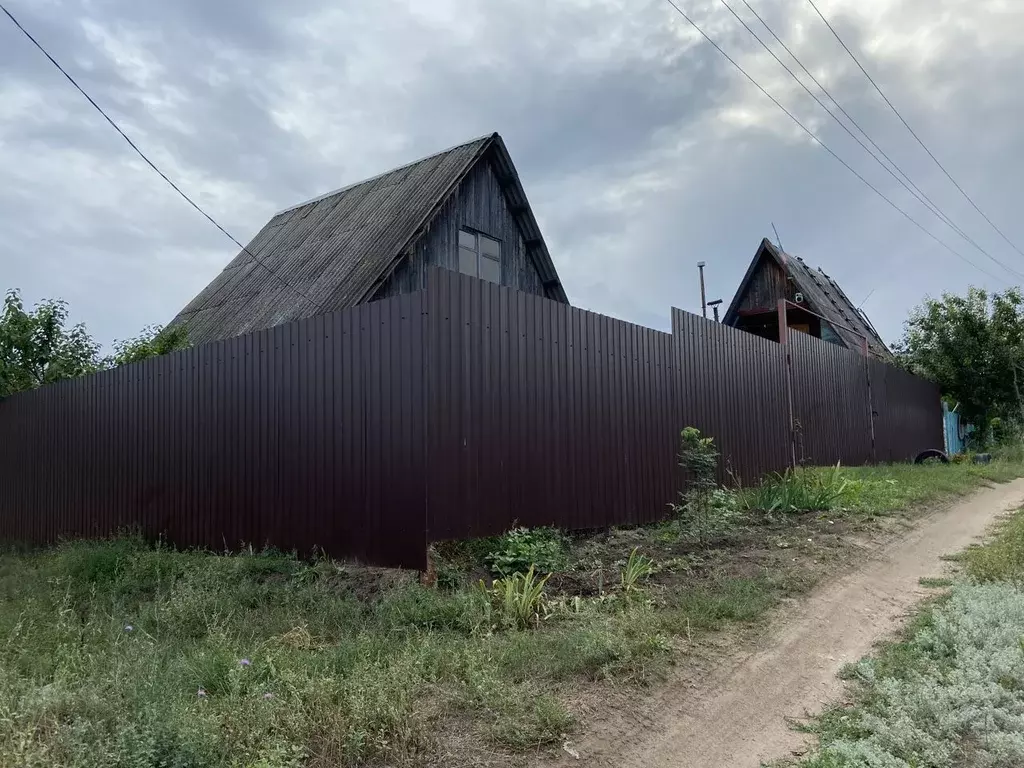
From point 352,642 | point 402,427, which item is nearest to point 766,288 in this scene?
point 402,427

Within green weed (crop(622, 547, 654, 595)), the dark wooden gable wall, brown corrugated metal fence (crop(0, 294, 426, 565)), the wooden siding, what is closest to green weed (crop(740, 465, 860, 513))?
green weed (crop(622, 547, 654, 595))

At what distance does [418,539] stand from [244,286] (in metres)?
12.2

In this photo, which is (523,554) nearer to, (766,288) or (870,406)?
(870,406)

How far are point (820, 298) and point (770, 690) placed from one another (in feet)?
78.2

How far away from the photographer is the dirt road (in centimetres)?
333

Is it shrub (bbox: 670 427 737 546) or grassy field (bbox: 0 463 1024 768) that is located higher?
shrub (bbox: 670 427 737 546)

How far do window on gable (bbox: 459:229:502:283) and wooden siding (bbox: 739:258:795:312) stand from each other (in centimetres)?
1305

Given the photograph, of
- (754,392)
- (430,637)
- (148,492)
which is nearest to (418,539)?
(430,637)

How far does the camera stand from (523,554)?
20.2ft

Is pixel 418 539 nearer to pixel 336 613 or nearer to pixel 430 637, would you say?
pixel 336 613

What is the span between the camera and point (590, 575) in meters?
6.05

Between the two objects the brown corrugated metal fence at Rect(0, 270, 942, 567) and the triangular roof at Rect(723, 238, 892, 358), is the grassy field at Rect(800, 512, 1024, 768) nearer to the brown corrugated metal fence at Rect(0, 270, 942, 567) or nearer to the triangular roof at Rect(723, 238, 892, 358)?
the brown corrugated metal fence at Rect(0, 270, 942, 567)

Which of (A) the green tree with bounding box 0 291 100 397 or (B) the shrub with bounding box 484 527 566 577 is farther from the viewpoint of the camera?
(A) the green tree with bounding box 0 291 100 397

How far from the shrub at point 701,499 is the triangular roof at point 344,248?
20.4 ft
